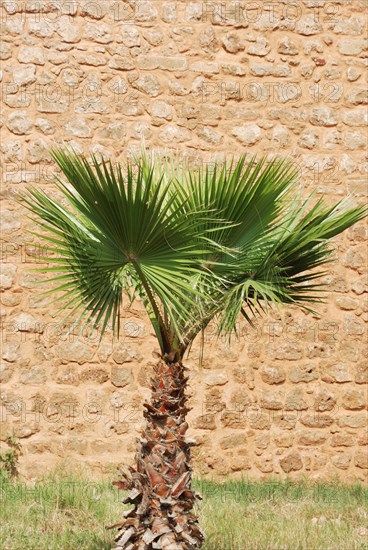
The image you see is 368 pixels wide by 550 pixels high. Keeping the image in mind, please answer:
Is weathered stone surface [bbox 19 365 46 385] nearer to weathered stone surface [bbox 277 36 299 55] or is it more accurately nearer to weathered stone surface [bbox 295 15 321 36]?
weathered stone surface [bbox 277 36 299 55]

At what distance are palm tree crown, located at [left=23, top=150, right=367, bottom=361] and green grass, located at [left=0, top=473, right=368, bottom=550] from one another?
1400mm

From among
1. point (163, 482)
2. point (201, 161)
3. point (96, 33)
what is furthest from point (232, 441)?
point (96, 33)

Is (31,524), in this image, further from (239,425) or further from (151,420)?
(239,425)

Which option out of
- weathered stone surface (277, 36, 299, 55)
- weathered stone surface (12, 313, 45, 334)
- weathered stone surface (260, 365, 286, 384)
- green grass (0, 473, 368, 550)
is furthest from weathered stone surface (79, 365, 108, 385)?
weathered stone surface (277, 36, 299, 55)

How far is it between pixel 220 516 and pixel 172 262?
6.84 ft

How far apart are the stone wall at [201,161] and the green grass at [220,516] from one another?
440mm

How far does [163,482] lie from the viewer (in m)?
3.96

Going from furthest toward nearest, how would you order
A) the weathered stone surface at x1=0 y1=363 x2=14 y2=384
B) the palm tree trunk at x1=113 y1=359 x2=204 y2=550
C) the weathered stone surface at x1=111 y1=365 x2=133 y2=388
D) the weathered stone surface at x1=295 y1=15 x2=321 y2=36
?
the weathered stone surface at x1=295 y1=15 x2=321 y2=36 < the weathered stone surface at x1=111 y1=365 x2=133 y2=388 < the weathered stone surface at x1=0 y1=363 x2=14 y2=384 < the palm tree trunk at x1=113 y1=359 x2=204 y2=550

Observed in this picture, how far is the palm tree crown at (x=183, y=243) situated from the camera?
12.5ft

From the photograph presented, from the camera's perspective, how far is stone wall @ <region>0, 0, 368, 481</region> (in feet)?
21.9

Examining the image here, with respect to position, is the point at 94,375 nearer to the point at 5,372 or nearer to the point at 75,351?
the point at 75,351

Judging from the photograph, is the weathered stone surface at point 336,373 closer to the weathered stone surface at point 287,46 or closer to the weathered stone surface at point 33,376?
the weathered stone surface at point 33,376

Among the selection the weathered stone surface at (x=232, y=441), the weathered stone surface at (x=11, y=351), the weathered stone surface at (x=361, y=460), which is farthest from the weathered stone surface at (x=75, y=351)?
the weathered stone surface at (x=361, y=460)

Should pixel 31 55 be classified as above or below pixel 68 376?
above
